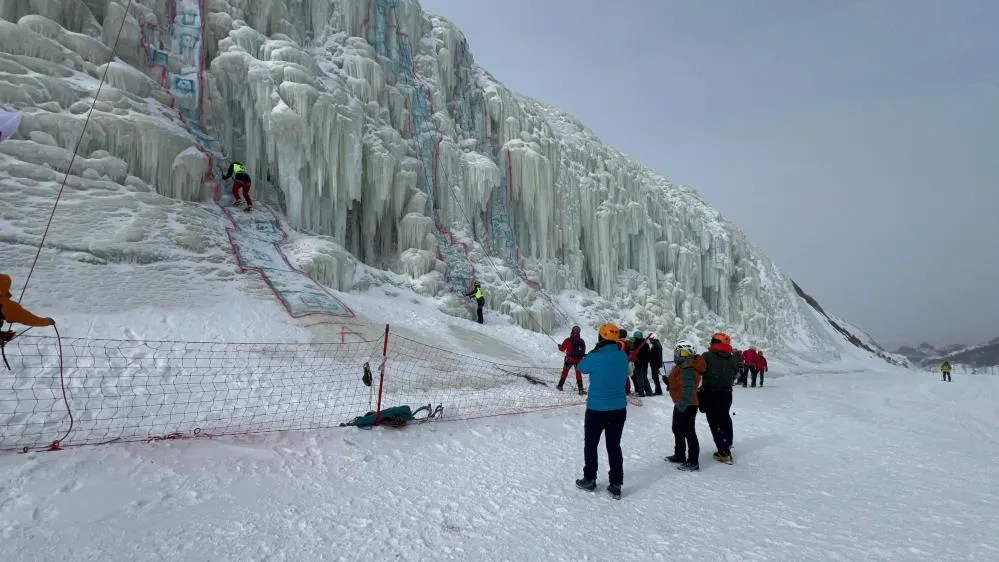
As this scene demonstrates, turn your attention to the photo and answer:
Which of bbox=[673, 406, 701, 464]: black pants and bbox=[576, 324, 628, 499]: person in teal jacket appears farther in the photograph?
bbox=[673, 406, 701, 464]: black pants

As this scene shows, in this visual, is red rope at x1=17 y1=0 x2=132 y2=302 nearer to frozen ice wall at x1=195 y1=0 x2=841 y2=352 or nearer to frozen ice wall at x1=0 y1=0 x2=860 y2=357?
frozen ice wall at x1=0 y1=0 x2=860 y2=357

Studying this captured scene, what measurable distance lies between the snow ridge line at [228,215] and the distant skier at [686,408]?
7.70 m

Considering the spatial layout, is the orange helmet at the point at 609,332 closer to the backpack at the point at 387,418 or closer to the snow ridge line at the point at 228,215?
the backpack at the point at 387,418

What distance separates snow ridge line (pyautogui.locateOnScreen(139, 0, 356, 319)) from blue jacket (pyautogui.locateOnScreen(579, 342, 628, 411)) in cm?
762

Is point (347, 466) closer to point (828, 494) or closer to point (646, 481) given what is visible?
point (646, 481)

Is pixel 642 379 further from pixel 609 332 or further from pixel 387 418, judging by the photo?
pixel 609 332

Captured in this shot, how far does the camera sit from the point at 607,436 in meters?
4.20

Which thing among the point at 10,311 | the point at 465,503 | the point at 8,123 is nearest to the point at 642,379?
the point at 465,503

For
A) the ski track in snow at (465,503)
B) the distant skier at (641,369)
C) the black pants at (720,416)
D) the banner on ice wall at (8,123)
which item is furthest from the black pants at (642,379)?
the banner on ice wall at (8,123)

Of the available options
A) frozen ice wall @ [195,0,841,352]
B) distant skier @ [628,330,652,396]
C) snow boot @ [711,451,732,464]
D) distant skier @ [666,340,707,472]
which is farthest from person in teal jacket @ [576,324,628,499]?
frozen ice wall @ [195,0,841,352]

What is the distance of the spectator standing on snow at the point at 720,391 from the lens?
5344mm

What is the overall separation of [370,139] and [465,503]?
15.1 m

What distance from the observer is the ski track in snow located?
3020 mm

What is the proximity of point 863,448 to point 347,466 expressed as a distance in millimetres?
6051
